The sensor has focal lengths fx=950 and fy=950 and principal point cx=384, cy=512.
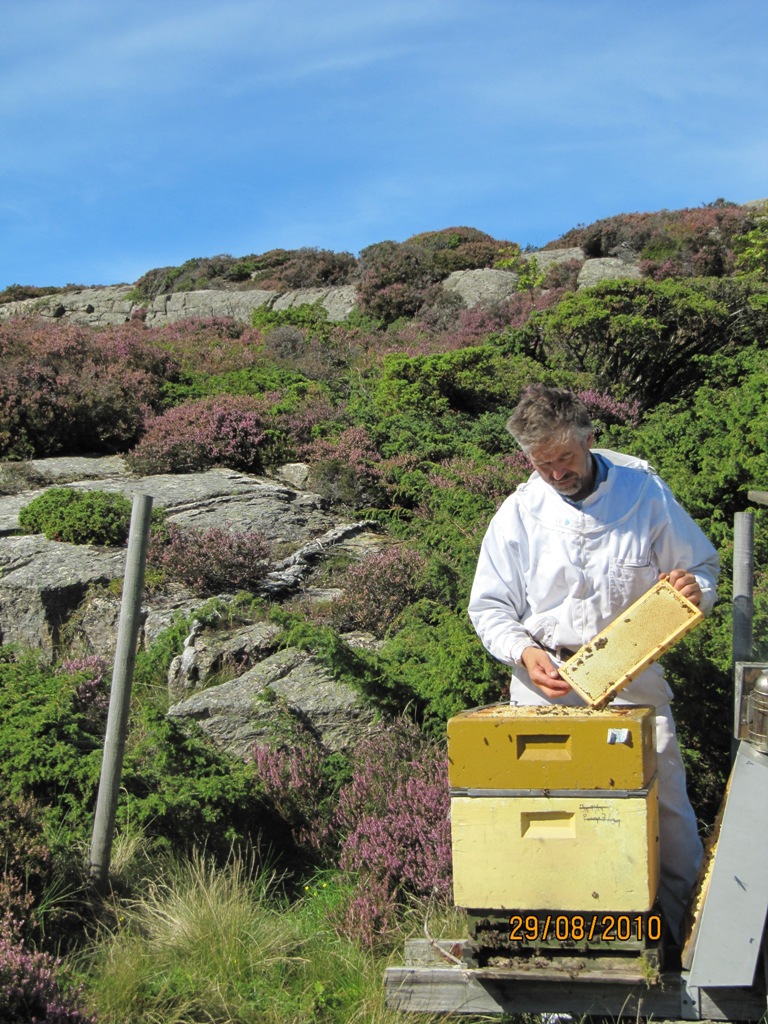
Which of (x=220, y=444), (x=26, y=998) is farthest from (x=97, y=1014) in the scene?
(x=220, y=444)

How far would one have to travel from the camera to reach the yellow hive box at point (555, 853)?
104 inches

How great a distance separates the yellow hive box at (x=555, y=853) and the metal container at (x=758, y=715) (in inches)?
12.8

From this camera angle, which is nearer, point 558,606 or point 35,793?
point 558,606

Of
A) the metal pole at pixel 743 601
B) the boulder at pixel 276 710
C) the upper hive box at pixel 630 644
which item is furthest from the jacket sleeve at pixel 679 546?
the boulder at pixel 276 710

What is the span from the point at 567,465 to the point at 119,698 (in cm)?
202

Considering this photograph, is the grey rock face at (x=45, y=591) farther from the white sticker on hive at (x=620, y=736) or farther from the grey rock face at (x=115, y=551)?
the white sticker on hive at (x=620, y=736)

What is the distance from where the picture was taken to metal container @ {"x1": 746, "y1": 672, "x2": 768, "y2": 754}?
2.69 m

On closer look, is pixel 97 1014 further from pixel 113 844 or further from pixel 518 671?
pixel 518 671

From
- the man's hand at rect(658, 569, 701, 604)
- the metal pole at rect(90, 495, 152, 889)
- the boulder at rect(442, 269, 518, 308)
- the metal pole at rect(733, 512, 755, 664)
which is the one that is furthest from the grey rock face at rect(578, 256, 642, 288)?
the man's hand at rect(658, 569, 701, 604)

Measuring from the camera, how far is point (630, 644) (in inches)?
114

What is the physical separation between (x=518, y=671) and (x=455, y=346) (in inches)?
527

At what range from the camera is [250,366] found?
15047 millimetres

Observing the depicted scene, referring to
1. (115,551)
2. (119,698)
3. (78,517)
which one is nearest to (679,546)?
(119,698)
